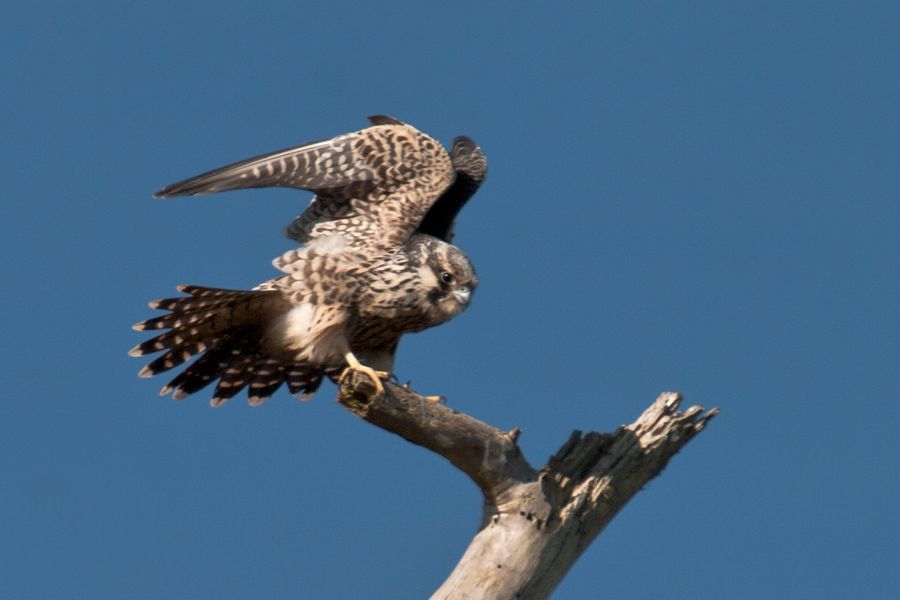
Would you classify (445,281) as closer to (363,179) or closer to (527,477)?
(363,179)

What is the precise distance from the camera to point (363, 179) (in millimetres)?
6809

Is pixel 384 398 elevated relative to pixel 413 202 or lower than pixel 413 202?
lower

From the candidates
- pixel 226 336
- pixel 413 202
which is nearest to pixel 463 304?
pixel 413 202

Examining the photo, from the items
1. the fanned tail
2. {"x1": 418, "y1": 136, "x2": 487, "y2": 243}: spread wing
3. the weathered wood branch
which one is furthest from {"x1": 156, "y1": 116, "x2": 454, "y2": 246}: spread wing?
the weathered wood branch

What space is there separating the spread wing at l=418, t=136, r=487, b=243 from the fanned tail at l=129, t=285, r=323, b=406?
3.19 feet

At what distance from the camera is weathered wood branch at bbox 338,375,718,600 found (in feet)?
16.6

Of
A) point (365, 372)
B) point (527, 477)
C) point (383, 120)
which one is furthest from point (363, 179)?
point (527, 477)

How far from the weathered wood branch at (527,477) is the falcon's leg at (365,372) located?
34 millimetres

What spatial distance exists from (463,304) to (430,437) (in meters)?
1.45

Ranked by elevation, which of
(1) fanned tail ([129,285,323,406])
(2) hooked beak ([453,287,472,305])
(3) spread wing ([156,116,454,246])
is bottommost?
(1) fanned tail ([129,285,323,406])

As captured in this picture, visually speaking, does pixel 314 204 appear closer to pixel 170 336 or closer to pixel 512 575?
pixel 170 336

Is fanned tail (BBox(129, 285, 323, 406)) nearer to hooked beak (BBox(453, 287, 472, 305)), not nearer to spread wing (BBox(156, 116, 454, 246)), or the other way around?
spread wing (BBox(156, 116, 454, 246))

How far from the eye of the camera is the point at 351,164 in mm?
6820

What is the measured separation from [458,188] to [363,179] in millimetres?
582
